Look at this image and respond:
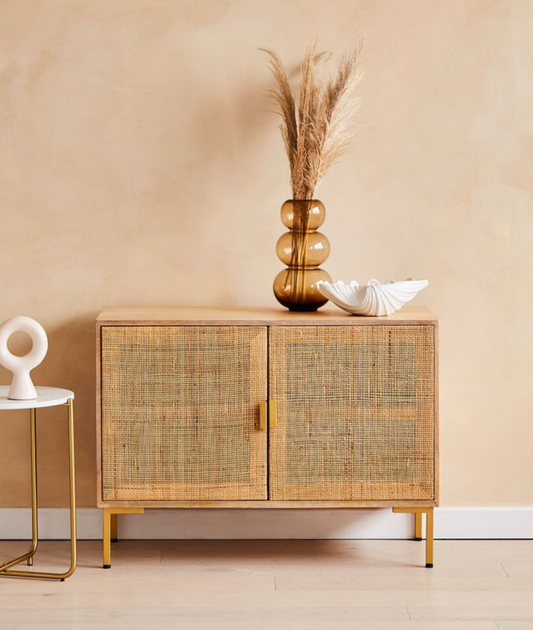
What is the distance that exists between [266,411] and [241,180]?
0.85 metres

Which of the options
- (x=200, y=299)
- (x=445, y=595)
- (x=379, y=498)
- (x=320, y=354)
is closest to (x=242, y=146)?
(x=200, y=299)

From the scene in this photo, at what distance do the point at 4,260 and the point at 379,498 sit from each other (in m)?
1.53

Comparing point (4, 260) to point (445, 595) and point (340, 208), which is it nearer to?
point (340, 208)

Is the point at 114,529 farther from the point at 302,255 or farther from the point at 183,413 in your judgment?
the point at 302,255

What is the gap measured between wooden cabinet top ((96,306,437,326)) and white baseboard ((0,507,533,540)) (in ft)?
2.48

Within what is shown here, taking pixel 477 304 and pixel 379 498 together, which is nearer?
pixel 379 498

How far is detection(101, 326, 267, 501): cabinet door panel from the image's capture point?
114 inches

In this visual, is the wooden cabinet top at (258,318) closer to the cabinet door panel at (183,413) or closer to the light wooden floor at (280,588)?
the cabinet door panel at (183,413)

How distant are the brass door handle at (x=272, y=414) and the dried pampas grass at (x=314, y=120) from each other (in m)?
0.70

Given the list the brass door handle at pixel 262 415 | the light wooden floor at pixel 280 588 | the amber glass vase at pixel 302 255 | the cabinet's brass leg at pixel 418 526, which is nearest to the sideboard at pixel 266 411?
the brass door handle at pixel 262 415

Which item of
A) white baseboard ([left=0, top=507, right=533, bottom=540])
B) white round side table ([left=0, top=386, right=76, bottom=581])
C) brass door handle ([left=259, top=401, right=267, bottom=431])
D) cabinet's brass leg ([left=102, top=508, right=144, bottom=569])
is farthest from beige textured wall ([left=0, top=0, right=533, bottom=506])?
brass door handle ([left=259, top=401, right=267, bottom=431])

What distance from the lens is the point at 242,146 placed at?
3215 mm

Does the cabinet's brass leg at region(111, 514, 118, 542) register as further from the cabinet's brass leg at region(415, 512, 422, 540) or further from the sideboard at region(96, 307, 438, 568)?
the cabinet's brass leg at region(415, 512, 422, 540)

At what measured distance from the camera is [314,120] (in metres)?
2.98
